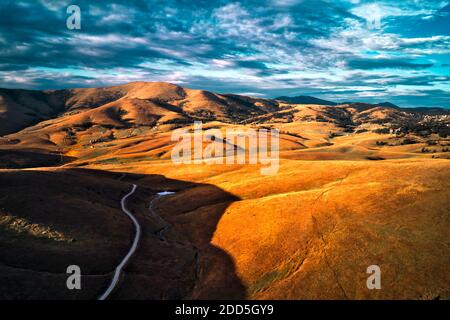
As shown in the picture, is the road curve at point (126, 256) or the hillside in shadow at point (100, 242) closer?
the road curve at point (126, 256)

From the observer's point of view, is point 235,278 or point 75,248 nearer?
point 235,278

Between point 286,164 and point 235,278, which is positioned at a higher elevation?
point 286,164

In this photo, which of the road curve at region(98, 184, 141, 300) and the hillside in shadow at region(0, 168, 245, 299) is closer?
the road curve at region(98, 184, 141, 300)

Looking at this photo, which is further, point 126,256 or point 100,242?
point 100,242

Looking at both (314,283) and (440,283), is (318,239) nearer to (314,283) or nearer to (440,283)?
(314,283)

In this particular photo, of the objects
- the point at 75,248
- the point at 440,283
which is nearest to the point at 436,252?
the point at 440,283

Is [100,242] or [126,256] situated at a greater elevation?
[100,242]
